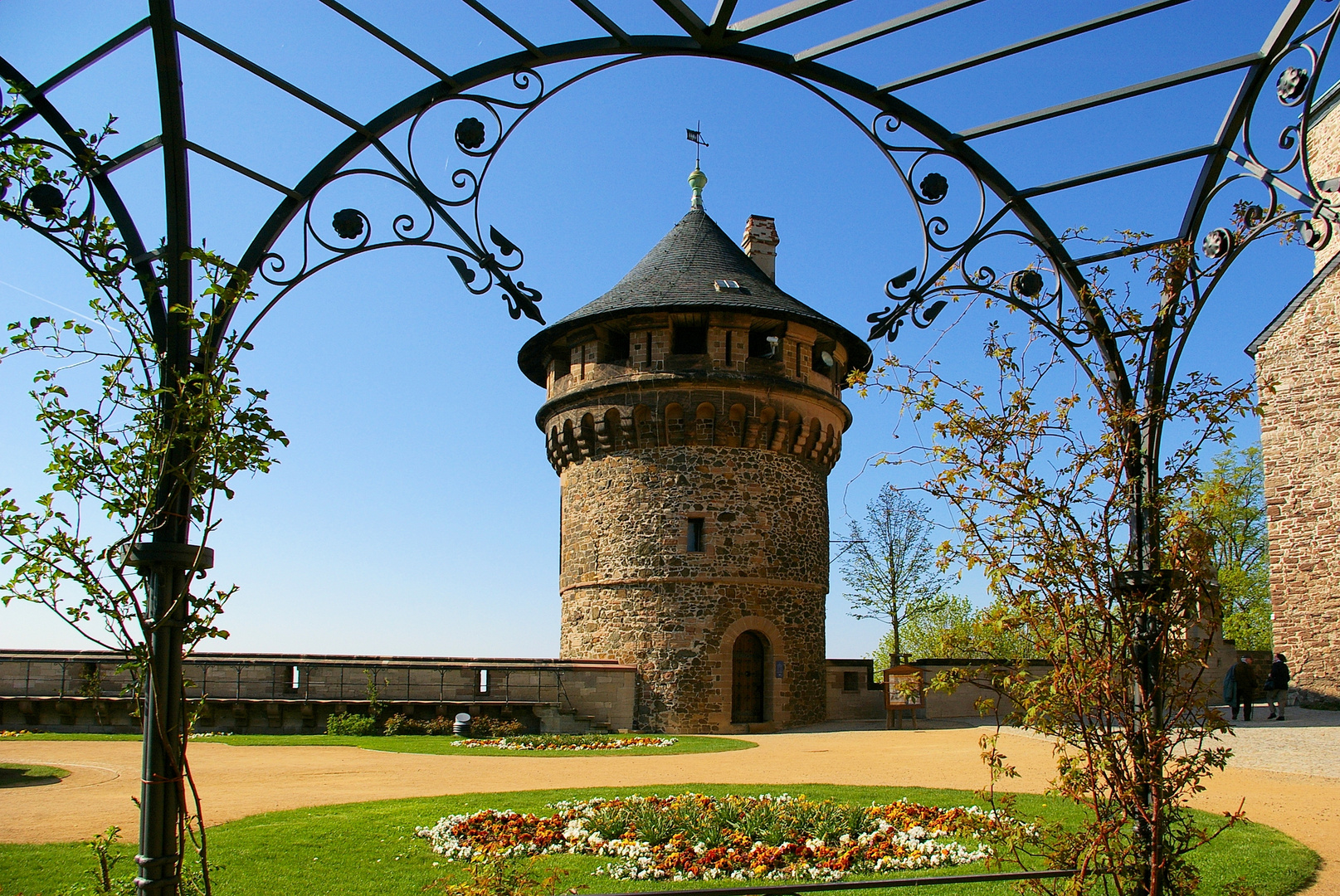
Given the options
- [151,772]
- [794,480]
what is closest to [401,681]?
[794,480]

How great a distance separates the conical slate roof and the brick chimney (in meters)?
1.27

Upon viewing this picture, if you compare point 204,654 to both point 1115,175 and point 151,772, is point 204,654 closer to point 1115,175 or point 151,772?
point 151,772

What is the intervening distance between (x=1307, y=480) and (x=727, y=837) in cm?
1686

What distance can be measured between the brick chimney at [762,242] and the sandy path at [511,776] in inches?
495

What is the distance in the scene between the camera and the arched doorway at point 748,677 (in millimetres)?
19516

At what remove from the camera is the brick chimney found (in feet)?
80.2

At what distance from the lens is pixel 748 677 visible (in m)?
19.7

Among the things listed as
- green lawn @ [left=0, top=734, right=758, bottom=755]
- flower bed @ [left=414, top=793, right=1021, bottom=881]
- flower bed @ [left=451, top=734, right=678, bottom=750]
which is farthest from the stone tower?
flower bed @ [left=414, top=793, right=1021, bottom=881]

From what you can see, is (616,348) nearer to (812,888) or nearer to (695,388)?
(695,388)

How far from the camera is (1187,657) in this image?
425cm

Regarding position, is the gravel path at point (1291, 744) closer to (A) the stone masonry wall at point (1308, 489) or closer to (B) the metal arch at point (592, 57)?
(A) the stone masonry wall at point (1308, 489)

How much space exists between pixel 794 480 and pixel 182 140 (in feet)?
56.5

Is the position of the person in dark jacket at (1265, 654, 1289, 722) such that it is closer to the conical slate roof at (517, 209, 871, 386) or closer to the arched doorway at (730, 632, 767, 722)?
the arched doorway at (730, 632, 767, 722)

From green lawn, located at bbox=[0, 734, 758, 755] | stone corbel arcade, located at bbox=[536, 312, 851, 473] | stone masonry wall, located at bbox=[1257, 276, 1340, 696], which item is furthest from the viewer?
stone corbel arcade, located at bbox=[536, 312, 851, 473]
